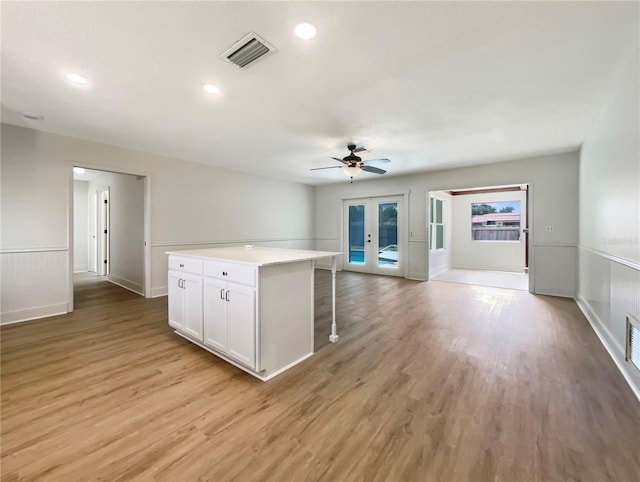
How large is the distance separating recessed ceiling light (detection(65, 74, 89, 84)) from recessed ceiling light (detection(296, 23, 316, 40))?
6.51 feet

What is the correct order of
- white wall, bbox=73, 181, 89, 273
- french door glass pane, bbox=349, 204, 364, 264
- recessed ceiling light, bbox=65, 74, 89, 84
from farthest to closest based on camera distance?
french door glass pane, bbox=349, 204, 364, 264 → white wall, bbox=73, 181, 89, 273 → recessed ceiling light, bbox=65, 74, 89, 84

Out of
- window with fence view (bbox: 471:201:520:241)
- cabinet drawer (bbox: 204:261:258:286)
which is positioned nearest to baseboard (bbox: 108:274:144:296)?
cabinet drawer (bbox: 204:261:258:286)

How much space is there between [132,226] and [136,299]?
1.62 m

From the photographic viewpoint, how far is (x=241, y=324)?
233 centimetres

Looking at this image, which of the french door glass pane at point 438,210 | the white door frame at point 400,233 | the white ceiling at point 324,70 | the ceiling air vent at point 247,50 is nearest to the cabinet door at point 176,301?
the white ceiling at point 324,70

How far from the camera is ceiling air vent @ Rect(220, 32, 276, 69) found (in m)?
1.92

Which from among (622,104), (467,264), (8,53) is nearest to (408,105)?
(622,104)

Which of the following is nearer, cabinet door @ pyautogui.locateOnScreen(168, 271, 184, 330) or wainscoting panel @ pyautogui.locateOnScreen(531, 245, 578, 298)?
cabinet door @ pyautogui.locateOnScreen(168, 271, 184, 330)

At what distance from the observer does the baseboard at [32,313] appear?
11.7 feet

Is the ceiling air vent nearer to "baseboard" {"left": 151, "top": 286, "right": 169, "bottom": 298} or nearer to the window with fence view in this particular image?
"baseboard" {"left": 151, "top": 286, "right": 169, "bottom": 298}

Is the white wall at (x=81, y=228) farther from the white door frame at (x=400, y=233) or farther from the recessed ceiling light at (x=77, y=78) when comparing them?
the white door frame at (x=400, y=233)

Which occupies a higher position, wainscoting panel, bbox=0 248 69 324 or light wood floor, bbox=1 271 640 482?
wainscoting panel, bbox=0 248 69 324

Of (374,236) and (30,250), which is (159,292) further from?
(374,236)

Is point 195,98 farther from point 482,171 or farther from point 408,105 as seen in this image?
point 482,171
